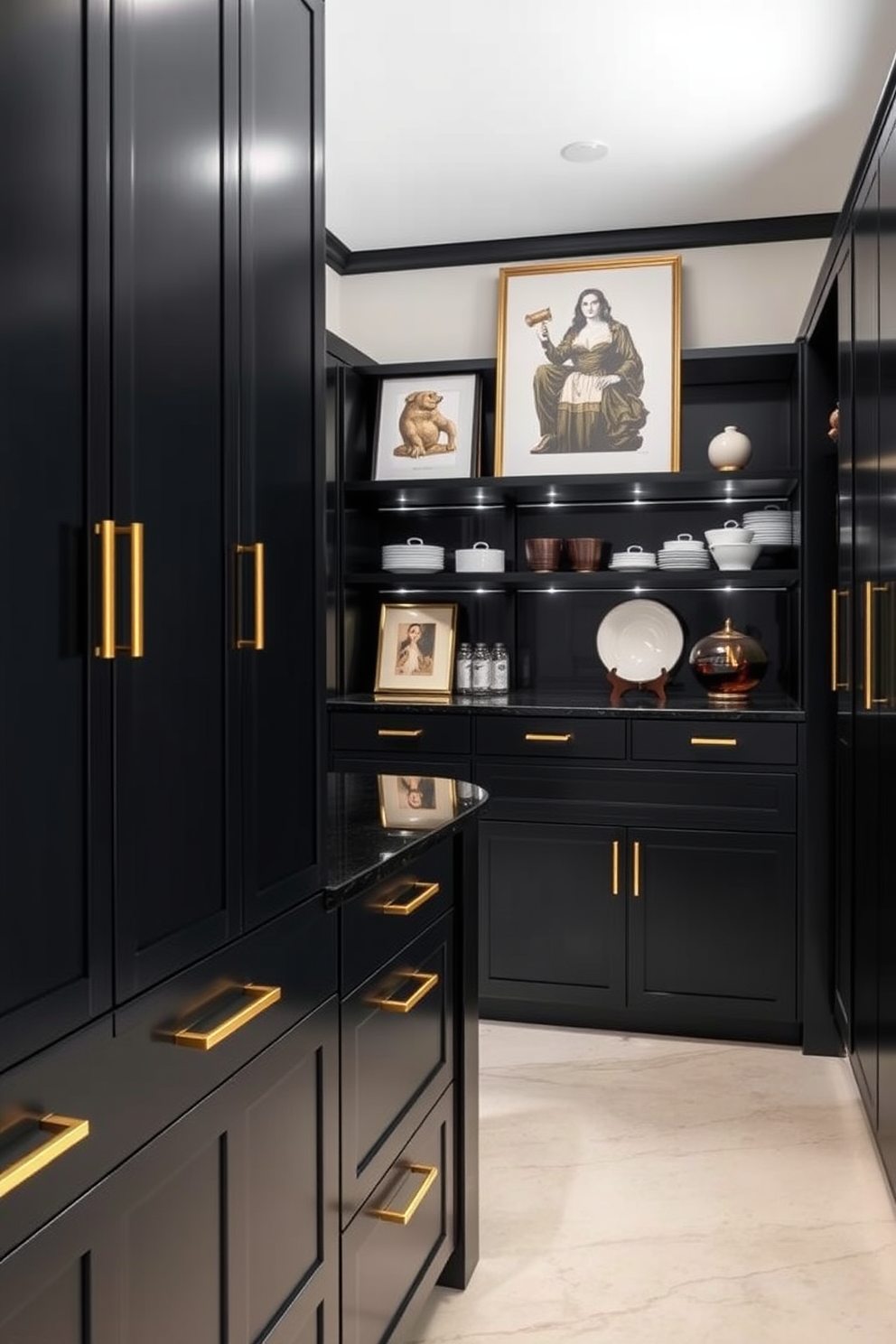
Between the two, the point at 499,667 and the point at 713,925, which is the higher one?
the point at 499,667

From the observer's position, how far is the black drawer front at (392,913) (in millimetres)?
1585

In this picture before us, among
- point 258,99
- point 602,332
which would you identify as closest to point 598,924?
point 602,332

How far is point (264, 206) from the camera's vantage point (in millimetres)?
1340

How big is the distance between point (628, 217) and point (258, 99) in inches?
118

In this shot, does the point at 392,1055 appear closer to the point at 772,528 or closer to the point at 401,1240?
the point at 401,1240

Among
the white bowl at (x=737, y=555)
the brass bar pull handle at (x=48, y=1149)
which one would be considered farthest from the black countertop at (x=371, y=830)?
the white bowl at (x=737, y=555)

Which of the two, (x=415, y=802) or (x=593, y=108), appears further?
(x=593, y=108)

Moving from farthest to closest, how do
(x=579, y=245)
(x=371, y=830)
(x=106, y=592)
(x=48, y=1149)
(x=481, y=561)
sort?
(x=579, y=245) → (x=481, y=561) → (x=371, y=830) → (x=106, y=592) → (x=48, y=1149)

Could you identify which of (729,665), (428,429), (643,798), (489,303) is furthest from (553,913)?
(489,303)

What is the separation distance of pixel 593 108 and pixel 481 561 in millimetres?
1514

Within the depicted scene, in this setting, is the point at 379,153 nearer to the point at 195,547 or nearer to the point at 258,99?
the point at 258,99

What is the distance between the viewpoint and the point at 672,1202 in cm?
253

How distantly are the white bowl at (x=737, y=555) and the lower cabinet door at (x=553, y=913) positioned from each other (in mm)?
1000

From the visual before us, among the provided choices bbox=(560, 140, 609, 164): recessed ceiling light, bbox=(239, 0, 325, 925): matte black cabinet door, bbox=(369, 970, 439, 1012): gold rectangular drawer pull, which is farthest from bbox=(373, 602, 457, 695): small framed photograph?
bbox=(239, 0, 325, 925): matte black cabinet door
